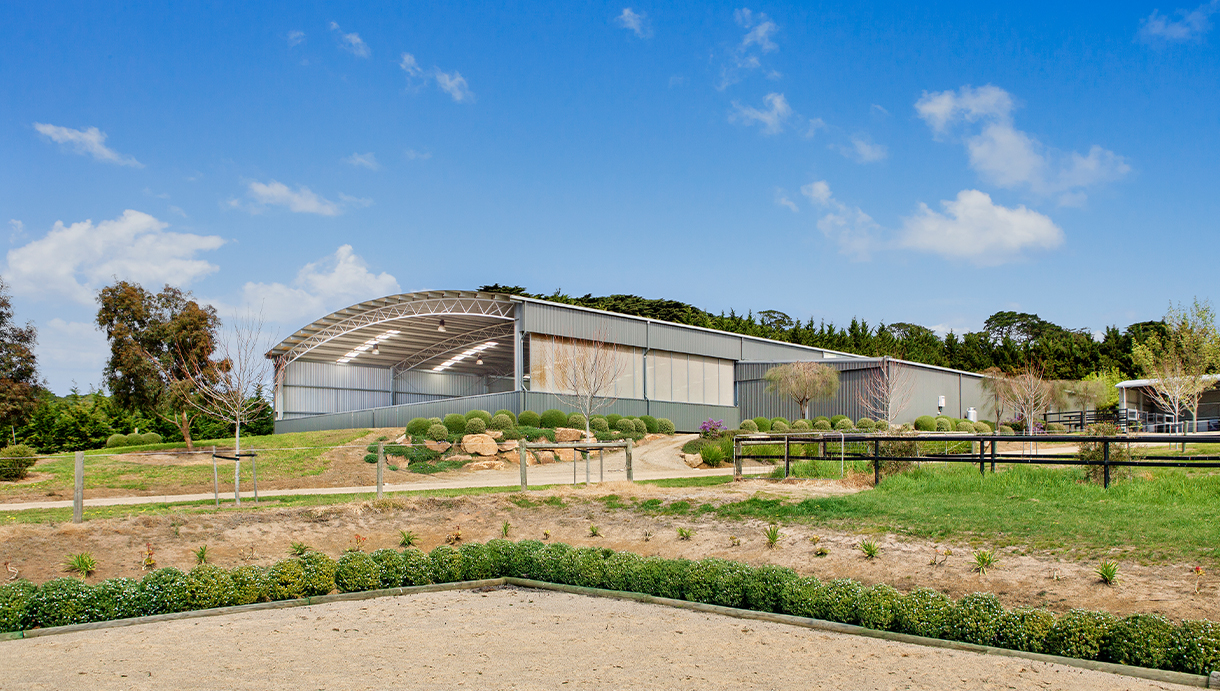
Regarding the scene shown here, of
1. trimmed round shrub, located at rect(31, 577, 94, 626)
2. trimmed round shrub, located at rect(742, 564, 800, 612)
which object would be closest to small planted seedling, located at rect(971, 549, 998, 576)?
trimmed round shrub, located at rect(742, 564, 800, 612)

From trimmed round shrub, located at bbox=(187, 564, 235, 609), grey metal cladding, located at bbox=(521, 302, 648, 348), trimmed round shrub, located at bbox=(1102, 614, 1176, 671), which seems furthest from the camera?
grey metal cladding, located at bbox=(521, 302, 648, 348)

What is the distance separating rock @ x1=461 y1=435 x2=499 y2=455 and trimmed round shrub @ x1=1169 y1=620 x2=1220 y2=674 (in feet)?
72.8

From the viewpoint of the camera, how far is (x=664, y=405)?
123ft

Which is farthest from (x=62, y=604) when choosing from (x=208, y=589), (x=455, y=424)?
(x=455, y=424)

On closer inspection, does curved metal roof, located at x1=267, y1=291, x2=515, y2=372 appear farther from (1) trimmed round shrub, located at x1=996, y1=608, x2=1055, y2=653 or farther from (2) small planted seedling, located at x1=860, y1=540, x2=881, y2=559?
(1) trimmed round shrub, located at x1=996, y1=608, x2=1055, y2=653

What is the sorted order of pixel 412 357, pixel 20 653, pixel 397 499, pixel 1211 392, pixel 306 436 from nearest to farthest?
pixel 20 653
pixel 397 499
pixel 306 436
pixel 1211 392
pixel 412 357

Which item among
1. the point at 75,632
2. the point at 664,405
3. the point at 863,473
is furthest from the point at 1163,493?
the point at 664,405

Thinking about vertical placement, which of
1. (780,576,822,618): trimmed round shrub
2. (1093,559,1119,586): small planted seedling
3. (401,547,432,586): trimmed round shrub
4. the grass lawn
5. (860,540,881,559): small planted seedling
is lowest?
the grass lawn

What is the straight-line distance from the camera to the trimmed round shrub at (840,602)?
7.17 m

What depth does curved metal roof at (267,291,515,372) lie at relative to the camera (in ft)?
116

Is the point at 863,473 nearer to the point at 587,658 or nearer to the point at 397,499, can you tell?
the point at 397,499

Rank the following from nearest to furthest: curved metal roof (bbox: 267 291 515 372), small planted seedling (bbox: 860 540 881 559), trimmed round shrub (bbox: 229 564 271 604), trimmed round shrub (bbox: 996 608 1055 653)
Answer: trimmed round shrub (bbox: 996 608 1055 653)
trimmed round shrub (bbox: 229 564 271 604)
small planted seedling (bbox: 860 540 881 559)
curved metal roof (bbox: 267 291 515 372)

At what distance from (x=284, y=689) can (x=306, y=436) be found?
30349 mm

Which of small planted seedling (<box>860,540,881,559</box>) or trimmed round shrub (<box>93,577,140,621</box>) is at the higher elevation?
small planted seedling (<box>860,540,881,559</box>)
